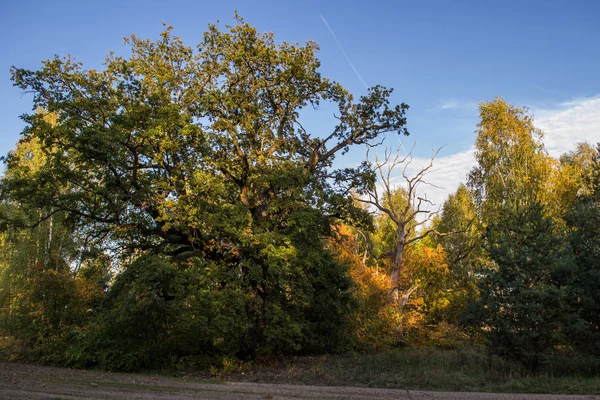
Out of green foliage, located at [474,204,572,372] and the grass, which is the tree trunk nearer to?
the grass

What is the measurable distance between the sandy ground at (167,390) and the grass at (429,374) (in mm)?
1137

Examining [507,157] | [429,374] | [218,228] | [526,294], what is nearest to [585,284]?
[526,294]

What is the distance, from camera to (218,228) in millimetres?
14578

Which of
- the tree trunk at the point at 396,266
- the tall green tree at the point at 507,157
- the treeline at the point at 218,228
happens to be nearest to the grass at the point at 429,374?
the treeline at the point at 218,228

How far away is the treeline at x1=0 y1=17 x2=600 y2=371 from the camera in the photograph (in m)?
13.0

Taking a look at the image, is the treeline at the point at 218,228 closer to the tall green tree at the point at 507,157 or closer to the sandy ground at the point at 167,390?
the sandy ground at the point at 167,390

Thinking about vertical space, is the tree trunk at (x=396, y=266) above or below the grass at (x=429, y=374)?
above

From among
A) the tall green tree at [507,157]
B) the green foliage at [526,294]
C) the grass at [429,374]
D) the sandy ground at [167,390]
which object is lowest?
the grass at [429,374]

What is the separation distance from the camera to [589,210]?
15.6 metres

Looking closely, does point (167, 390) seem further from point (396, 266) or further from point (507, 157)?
point (507, 157)

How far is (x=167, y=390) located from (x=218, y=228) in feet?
19.6

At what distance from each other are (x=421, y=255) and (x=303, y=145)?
1371 centimetres

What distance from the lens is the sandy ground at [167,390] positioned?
338 inches

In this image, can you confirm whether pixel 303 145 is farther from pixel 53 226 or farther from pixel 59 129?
pixel 53 226
